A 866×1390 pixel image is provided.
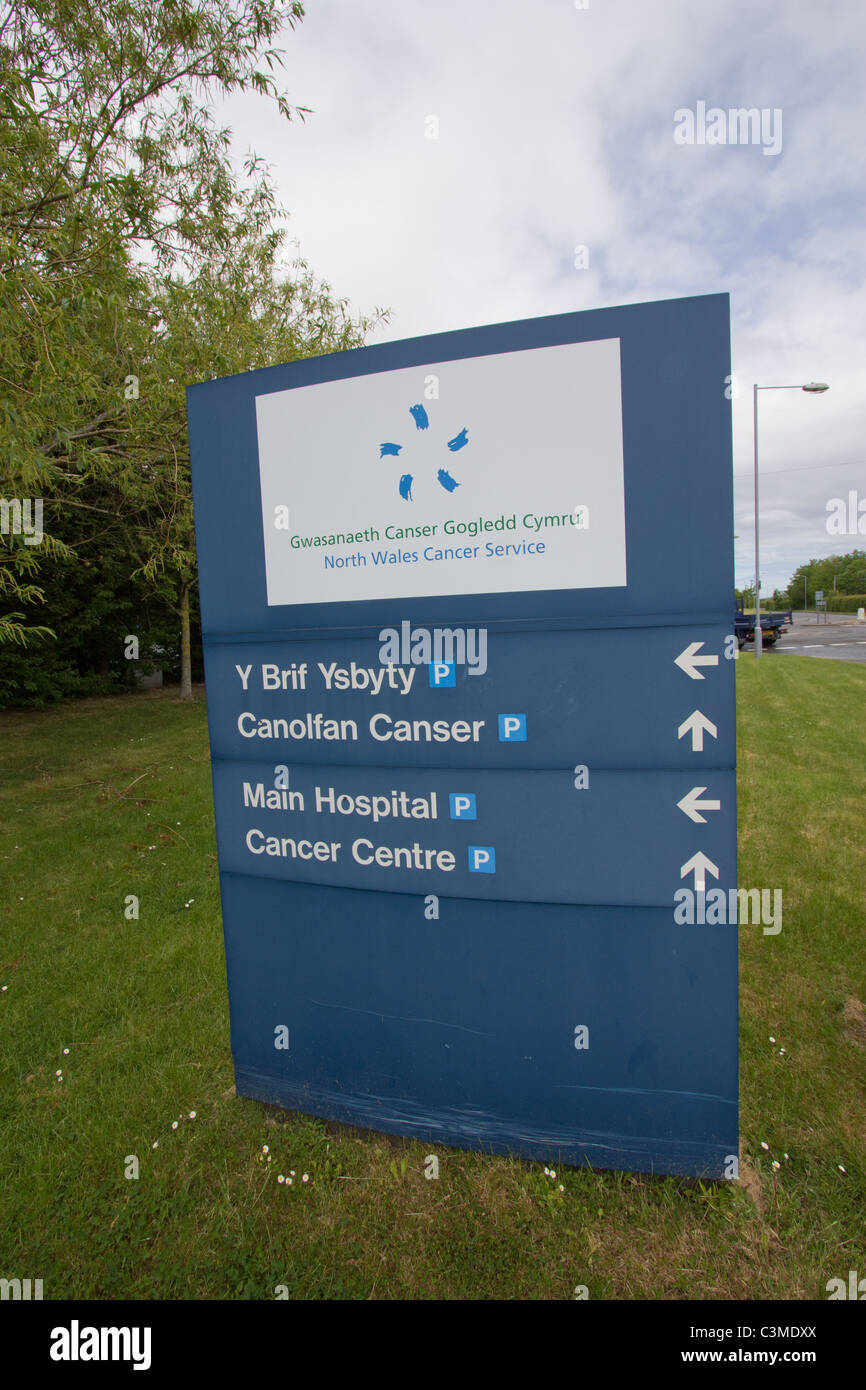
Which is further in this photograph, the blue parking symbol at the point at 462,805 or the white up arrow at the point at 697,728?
the blue parking symbol at the point at 462,805

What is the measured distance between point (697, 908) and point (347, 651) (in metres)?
1.54

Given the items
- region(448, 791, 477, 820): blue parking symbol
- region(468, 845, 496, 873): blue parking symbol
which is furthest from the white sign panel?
region(468, 845, 496, 873): blue parking symbol

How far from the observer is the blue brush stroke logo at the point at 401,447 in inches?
95.2

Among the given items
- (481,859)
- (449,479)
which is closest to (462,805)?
(481,859)

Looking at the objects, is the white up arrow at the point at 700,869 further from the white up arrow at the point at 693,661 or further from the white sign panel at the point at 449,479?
the white sign panel at the point at 449,479

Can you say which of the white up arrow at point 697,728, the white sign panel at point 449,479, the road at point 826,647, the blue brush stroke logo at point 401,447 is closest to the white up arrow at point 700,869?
the white up arrow at point 697,728

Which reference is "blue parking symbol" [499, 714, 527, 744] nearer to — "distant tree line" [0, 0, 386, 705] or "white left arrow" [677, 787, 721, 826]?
"white left arrow" [677, 787, 721, 826]

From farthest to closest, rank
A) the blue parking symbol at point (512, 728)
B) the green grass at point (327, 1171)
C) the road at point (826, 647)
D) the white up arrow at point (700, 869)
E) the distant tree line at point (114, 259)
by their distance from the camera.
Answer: the road at point (826, 647) < the distant tree line at point (114, 259) < the blue parking symbol at point (512, 728) < the white up arrow at point (700, 869) < the green grass at point (327, 1171)

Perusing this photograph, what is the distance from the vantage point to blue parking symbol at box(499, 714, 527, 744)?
7.91ft

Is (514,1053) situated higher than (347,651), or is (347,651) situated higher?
(347,651)

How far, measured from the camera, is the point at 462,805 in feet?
8.20

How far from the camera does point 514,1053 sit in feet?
8.39
